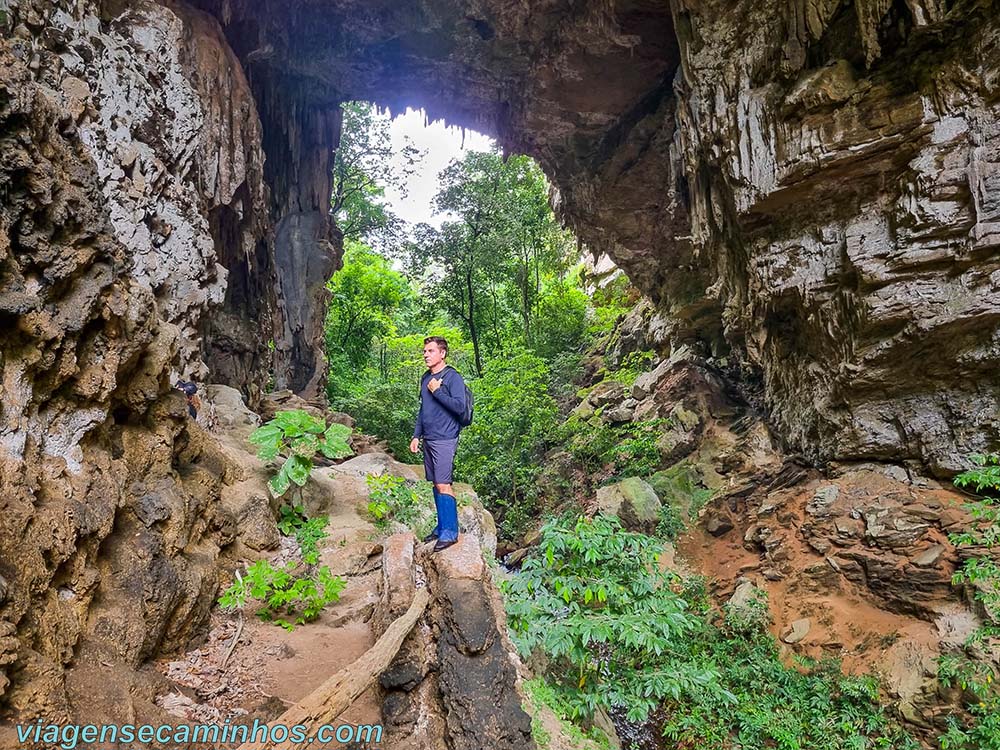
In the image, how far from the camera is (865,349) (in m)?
7.15

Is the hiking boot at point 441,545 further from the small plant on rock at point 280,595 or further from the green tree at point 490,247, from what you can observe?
the green tree at point 490,247

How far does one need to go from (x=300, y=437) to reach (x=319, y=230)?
9116mm

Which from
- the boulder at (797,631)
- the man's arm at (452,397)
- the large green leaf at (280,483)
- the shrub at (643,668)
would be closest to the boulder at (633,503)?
the boulder at (797,631)

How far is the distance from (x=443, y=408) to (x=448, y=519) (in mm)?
812

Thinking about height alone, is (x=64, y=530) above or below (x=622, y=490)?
above

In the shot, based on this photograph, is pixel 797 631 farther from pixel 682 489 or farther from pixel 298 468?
pixel 298 468

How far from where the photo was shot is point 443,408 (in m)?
3.77

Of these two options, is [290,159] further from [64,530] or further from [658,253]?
[64,530]

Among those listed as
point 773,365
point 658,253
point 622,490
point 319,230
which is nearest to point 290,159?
point 319,230

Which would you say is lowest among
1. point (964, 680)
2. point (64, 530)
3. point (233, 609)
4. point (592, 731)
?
A: point (964, 680)

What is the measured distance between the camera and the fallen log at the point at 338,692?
2008 mm

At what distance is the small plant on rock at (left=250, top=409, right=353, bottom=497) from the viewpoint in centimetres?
499

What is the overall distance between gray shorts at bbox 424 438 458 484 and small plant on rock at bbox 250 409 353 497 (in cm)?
180

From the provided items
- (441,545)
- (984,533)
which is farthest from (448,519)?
(984,533)
